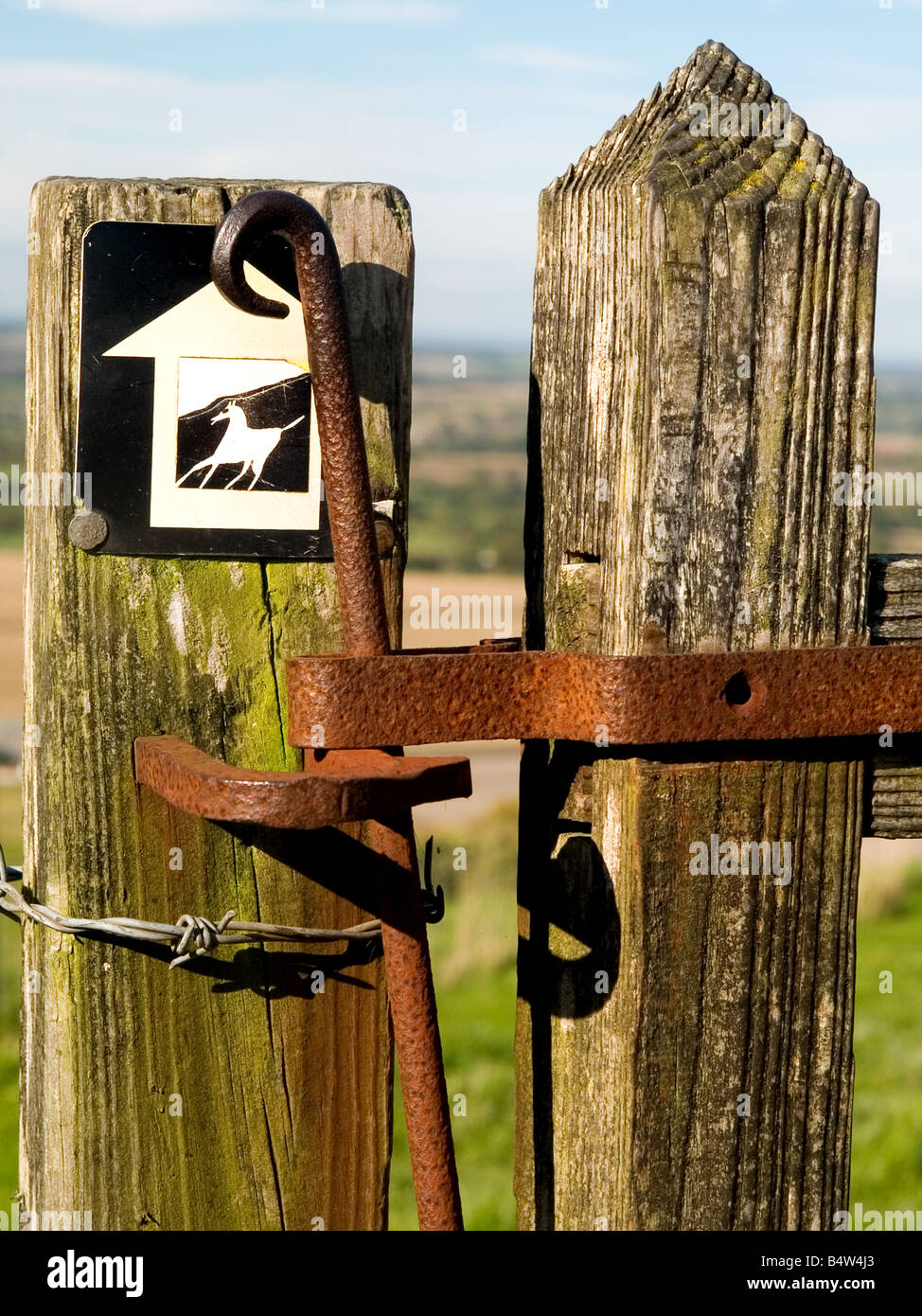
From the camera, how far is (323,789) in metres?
1.26

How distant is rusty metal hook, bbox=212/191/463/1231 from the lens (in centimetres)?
137

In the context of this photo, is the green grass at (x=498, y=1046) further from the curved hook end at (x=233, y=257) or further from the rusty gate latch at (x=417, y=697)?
the curved hook end at (x=233, y=257)

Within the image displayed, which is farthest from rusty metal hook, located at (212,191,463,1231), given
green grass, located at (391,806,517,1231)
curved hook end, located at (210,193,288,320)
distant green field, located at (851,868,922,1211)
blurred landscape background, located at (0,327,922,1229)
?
distant green field, located at (851,868,922,1211)

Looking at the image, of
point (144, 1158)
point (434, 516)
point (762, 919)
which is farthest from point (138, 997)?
point (434, 516)

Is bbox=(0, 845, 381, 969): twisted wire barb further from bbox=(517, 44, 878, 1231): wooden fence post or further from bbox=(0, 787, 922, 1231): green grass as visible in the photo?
bbox=(0, 787, 922, 1231): green grass

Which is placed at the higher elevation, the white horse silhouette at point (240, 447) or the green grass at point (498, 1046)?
the white horse silhouette at point (240, 447)

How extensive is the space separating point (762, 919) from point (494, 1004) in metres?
6.13

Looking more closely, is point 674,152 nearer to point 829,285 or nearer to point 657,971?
point 829,285

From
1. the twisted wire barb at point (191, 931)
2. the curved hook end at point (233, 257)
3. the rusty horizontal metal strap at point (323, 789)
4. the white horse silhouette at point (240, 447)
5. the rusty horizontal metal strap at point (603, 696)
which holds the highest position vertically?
the curved hook end at point (233, 257)

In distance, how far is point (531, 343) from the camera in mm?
1573

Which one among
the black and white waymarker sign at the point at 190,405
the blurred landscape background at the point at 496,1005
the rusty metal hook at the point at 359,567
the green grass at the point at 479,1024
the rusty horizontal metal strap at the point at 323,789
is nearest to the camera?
the rusty horizontal metal strap at the point at 323,789

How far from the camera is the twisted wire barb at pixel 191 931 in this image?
1541 mm

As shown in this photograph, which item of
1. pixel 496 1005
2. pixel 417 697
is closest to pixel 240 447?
pixel 417 697

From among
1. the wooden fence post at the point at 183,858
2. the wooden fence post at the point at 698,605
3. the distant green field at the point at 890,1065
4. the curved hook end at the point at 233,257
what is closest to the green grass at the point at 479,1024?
the distant green field at the point at 890,1065
